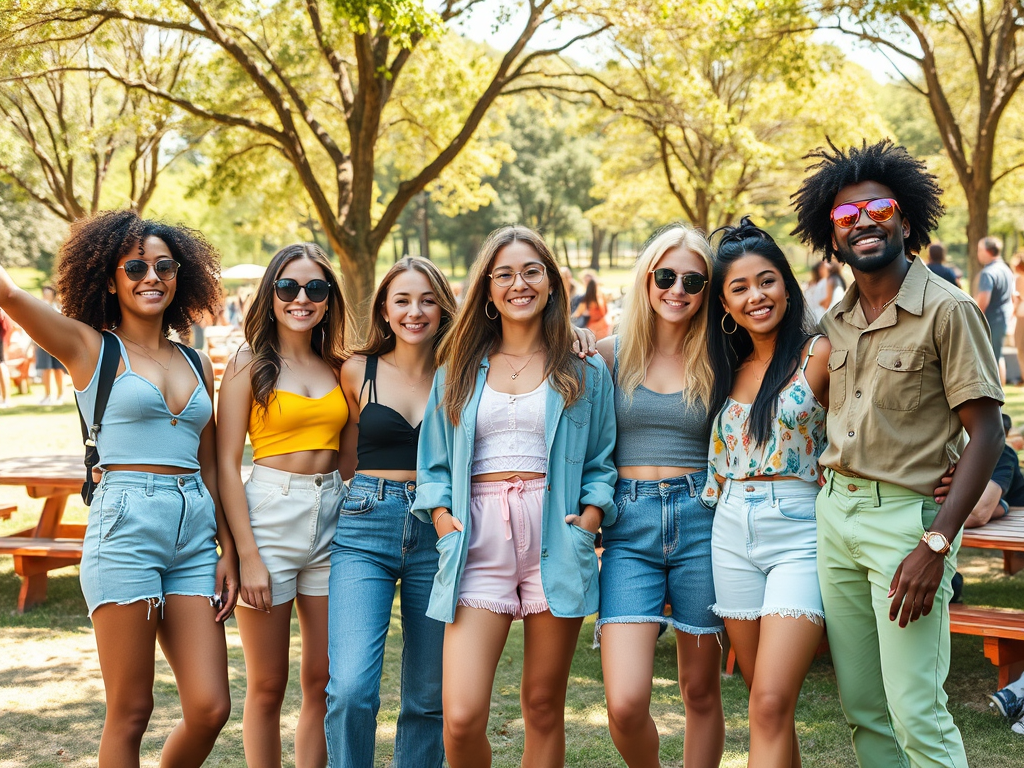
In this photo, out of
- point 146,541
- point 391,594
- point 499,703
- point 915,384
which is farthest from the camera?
point 499,703

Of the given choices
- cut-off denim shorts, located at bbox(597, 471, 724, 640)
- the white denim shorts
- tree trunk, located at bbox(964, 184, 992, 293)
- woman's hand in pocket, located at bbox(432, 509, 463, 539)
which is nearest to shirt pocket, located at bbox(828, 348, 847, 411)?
cut-off denim shorts, located at bbox(597, 471, 724, 640)

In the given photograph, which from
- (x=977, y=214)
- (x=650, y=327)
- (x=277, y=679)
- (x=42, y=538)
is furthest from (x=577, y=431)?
(x=977, y=214)

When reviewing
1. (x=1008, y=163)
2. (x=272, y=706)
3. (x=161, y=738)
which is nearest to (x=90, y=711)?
(x=161, y=738)

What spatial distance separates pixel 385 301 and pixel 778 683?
87.3 inches

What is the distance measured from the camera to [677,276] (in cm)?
379

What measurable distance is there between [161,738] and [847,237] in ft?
13.4

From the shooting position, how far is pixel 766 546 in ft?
11.2

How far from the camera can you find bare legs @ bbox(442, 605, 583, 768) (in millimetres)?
3408

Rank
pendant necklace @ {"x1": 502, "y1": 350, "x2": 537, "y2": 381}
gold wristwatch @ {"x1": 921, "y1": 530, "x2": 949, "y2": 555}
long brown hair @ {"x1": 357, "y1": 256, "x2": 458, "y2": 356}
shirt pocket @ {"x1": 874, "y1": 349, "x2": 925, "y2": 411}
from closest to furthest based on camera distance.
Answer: gold wristwatch @ {"x1": 921, "y1": 530, "x2": 949, "y2": 555}
shirt pocket @ {"x1": 874, "y1": 349, "x2": 925, "y2": 411}
pendant necklace @ {"x1": 502, "y1": 350, "x2": 537, "y2": 381}
long brown hair @ {"x1": 357, "y1": 256, "x2": 458, "y2": 356}

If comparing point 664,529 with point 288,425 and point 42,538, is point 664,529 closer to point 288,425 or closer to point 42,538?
point 288,425

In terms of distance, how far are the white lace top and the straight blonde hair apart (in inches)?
16.3

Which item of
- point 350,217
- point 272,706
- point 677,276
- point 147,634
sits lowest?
point 272,706

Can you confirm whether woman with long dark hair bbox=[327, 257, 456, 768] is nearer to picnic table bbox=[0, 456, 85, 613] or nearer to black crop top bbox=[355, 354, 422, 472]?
black crop top bbox=[355, 354, 422, 472]

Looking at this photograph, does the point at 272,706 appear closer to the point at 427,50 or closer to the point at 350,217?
the point at 350,217
